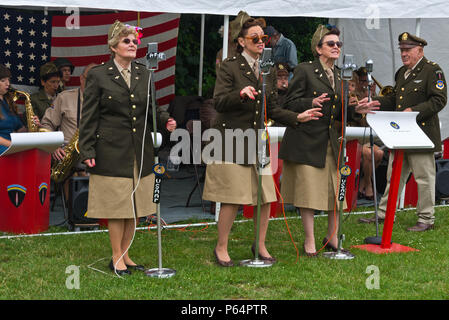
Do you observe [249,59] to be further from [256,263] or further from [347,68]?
[256,263]

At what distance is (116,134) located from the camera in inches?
→ 211

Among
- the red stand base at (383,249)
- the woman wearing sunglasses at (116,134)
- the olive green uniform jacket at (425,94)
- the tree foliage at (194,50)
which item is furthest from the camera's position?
the tree foliage at (194,50)

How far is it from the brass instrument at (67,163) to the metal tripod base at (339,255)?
126 inches

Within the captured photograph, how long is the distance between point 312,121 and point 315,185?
56cm

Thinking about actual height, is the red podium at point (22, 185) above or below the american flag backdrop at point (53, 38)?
below

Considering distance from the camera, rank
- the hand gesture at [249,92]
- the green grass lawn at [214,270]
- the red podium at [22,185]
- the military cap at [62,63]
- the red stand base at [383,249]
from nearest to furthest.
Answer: the green grass lawn at [214,270], the hand gesture at [249,92], the red stand base at [383,249], the red podium at [22,185], the military cap at [62,63]

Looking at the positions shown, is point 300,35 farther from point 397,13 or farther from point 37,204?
point 37,204

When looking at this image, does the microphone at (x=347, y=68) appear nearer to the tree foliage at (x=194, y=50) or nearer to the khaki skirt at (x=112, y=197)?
the khaki skirt at (x=112, y=197)

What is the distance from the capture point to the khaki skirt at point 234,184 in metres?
5.66

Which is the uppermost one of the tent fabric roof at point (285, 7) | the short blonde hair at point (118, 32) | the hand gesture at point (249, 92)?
the tent fabric roof at point (285, 7)

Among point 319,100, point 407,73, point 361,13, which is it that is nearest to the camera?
point 319,100

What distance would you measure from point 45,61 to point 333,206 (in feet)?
18.3

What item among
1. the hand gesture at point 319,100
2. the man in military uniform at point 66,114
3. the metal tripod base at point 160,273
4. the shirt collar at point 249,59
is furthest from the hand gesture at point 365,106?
the man in military uniform at point 66,114

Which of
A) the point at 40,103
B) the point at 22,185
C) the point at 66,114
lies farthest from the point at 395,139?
the point at 40,103
